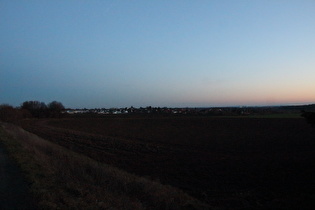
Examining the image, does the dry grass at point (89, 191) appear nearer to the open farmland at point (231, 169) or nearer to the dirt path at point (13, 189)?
the dirt path at point (13, 189)

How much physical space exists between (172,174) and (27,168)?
8.72m

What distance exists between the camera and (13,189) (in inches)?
337

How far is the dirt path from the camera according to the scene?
23.5 feet

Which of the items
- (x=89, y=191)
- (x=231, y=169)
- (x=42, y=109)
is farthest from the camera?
(x=42, y=109)

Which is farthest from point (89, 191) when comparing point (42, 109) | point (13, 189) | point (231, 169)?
point (42, 109)

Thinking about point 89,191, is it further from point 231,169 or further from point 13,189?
point 231,169

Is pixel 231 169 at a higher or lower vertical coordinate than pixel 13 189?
lower

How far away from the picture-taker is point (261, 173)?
60.8 ft

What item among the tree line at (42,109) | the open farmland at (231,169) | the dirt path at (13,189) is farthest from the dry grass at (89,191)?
the tree line at (42,109)

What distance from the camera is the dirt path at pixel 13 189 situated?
717 cm

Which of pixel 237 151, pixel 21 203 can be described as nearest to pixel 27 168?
pixel 21 203

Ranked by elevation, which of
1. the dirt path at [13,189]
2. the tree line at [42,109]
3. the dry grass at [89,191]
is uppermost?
the tree line at [42,109]

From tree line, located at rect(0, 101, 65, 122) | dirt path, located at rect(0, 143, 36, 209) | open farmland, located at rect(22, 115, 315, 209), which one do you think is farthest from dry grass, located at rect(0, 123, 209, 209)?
tree line, located at rect(0, 101, 65, 122)

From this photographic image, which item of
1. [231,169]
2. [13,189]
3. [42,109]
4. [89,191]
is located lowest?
[231,169]
